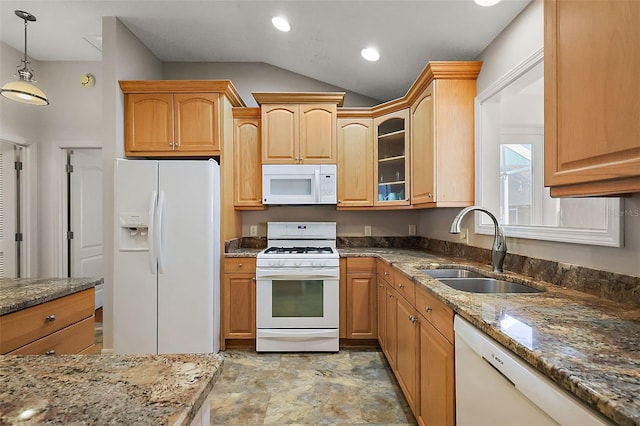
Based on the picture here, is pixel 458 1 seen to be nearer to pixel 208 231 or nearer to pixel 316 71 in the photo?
pixel 316 71

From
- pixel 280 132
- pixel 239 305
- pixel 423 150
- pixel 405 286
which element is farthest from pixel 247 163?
pixel 405 286

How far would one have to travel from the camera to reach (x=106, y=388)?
0.65 m

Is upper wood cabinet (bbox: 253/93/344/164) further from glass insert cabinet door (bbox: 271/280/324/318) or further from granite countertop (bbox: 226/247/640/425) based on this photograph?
granite countertop (bbox: 226/247/640/425)

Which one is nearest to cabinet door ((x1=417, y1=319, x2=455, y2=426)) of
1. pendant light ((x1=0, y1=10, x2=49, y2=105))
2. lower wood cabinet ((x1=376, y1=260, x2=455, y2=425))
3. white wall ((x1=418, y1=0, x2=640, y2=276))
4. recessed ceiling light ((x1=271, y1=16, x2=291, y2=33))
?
lower wood cabinet ((x1=376, y1=260, x2=455, y2=425))

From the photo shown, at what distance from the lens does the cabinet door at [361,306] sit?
3016mm

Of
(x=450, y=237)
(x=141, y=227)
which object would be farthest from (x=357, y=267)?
(x=141, y=227)

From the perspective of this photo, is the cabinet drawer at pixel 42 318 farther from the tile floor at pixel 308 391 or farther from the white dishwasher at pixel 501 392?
the white dishwasher at pixel 501 392

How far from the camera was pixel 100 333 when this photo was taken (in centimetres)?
357

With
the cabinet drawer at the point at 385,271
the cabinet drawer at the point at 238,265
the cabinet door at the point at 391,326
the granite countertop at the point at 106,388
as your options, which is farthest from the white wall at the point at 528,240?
the cabinet drawer at the point at 238,265

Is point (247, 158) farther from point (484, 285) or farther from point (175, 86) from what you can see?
point (484, 285)

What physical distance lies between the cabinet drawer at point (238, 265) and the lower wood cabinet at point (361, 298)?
90cm

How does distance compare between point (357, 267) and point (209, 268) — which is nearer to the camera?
point (209, 268)

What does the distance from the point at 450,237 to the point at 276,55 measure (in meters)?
2.42

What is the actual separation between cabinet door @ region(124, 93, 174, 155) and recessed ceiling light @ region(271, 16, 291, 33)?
3.64ft
